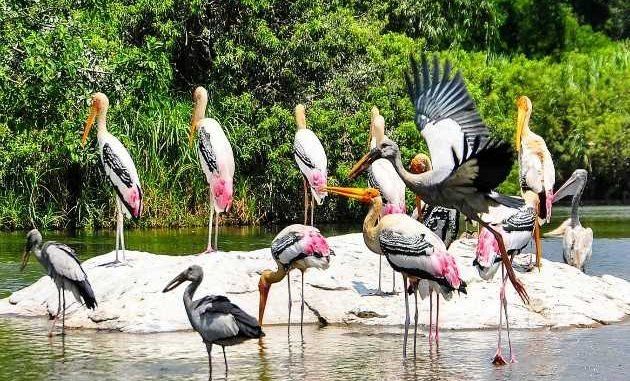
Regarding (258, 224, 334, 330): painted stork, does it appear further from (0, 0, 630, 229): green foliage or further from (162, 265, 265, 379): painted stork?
(0, 0, 630, 229): green foliage

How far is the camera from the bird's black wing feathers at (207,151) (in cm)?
1395

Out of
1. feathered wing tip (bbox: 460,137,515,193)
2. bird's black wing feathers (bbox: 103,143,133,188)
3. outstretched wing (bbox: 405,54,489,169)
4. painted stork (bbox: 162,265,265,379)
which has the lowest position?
painted stork (bbox: 162,265,265,379)

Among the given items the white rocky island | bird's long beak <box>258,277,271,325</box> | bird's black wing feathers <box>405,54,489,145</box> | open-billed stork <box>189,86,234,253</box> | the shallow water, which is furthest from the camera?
open-billed stork <box>189,86,234,253</box>

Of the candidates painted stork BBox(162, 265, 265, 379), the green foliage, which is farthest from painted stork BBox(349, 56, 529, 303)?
the green foliage

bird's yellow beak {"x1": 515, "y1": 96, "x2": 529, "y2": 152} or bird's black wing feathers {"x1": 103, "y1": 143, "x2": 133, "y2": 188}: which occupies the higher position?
bird's yellow beak {"x1": 515, "y1": 96, "x2": 529, "y2": 152}

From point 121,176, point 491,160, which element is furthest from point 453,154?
point 121,176

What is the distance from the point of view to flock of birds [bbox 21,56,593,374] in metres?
9.67

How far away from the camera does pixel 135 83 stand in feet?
75.1

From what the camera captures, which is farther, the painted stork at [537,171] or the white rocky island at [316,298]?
the painted stork at [537,171]

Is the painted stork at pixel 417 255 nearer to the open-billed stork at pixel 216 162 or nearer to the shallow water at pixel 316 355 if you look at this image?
the shallow water at pixel 316 355

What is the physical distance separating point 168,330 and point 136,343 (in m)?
0.65

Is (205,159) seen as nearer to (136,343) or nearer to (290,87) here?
(136,343)

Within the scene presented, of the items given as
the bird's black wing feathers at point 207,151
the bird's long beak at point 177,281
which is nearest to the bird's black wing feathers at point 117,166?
the bird's black wing feathers at point 207,151

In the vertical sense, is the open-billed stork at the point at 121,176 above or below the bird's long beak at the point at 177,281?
above
